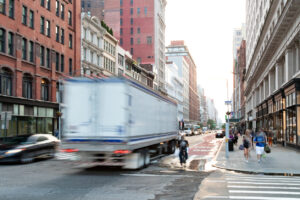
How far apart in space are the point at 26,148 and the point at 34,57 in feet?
69.1

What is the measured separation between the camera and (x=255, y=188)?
11.2 meters

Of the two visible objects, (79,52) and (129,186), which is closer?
(129,186)

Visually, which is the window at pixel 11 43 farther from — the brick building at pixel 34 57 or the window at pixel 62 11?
the window at pixel 62 11

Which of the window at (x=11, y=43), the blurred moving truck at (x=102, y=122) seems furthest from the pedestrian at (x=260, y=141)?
the window at (x=11, y=43)

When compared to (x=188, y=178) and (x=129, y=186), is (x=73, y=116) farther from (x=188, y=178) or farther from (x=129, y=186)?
(x=188, y=178)

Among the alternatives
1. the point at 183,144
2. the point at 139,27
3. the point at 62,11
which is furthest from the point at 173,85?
the point at 183,144

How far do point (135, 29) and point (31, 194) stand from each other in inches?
3662

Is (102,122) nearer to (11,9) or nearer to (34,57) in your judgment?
(11,9)

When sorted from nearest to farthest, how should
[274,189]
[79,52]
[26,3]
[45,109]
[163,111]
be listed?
1. [274,189]
2. [163,111]
3. [26,3]
4. [45,109]
5. [79,52]

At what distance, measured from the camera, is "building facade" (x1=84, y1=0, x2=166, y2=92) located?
322 ft

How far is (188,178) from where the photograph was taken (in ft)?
44.5

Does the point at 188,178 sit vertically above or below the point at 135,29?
below

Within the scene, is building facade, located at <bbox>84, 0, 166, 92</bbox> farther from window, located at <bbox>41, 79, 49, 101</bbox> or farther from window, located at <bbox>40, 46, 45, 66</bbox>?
window, located at <bbox>40, 46, 45, 66</bbox>

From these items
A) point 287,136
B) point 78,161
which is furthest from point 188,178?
point 287,136
